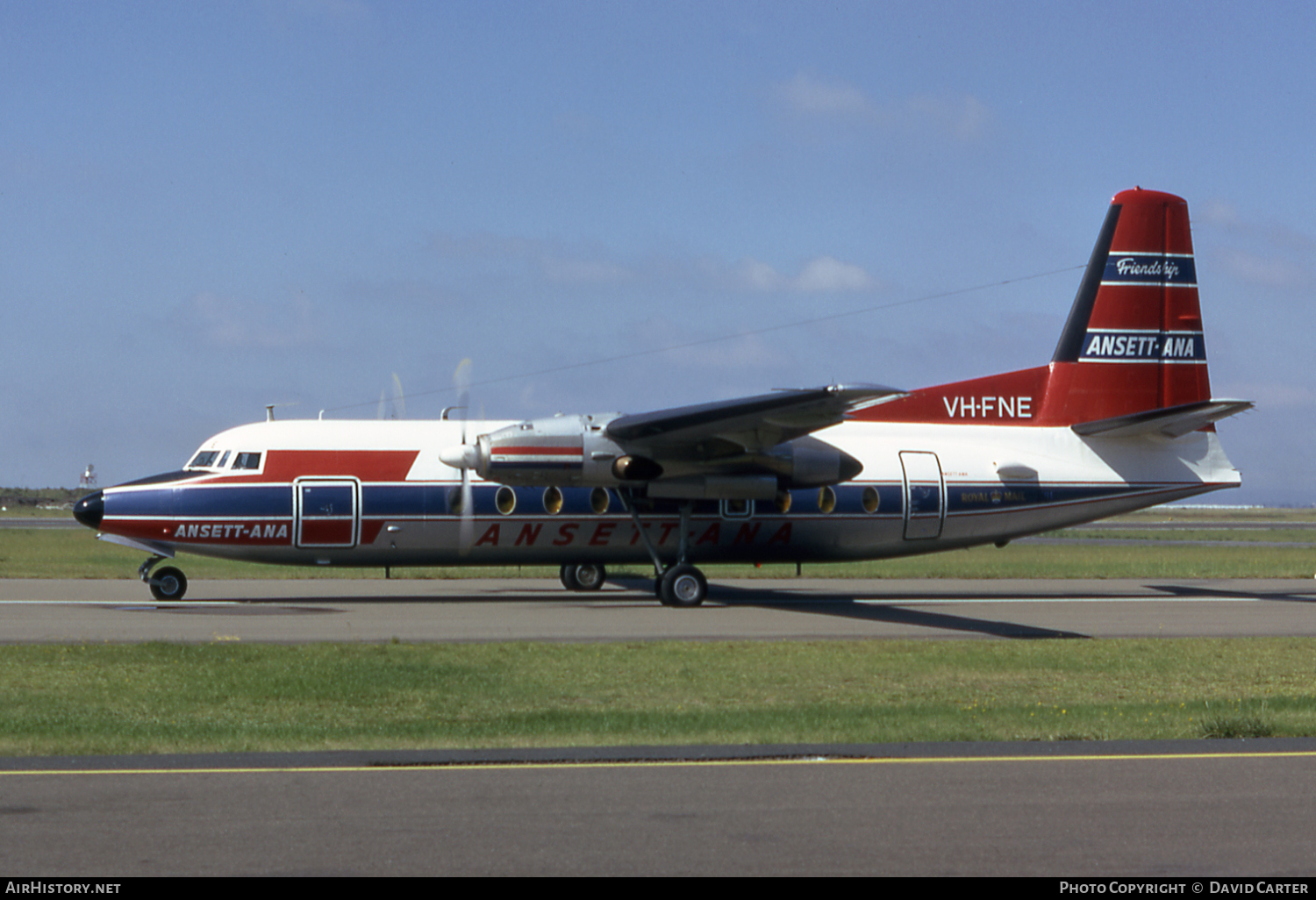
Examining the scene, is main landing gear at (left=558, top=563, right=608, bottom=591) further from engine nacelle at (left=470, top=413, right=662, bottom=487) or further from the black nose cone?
the black nose cone

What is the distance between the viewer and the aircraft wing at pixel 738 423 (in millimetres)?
20133

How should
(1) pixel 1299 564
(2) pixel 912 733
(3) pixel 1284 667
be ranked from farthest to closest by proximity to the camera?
(1) pixel 1299 564 → (3) pixel 1284 667 → (2) pixel 912 733

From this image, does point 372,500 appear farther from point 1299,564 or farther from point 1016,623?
point 1299,564

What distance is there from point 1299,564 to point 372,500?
101ft

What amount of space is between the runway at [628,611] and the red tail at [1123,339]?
171 inches

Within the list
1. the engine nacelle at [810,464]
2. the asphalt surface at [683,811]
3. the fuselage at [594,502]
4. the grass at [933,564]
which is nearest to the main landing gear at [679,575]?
the fuselage at [594,502]

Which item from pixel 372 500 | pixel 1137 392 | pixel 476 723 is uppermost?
pixel 1137 392

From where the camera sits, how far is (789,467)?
23.5 metres

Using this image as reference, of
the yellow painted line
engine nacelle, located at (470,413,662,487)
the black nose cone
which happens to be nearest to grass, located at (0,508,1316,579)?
engine nacelle, located at (470,413,662,487)

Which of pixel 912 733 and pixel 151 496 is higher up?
pixel 151 496

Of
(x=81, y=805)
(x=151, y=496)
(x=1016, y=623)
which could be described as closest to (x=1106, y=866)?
(x=81, y=805)

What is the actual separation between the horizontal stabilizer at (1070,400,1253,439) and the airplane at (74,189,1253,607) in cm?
6

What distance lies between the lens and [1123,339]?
88.0ft

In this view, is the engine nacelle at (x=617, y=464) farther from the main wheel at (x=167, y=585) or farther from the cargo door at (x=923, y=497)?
the main wheel at (x=167, y=585)
